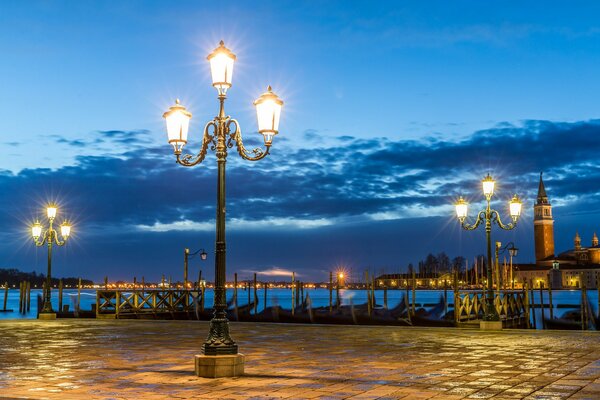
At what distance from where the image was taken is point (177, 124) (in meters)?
10.6

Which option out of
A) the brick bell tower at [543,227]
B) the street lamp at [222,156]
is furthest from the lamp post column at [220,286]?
the brick bell tower at [543,227]

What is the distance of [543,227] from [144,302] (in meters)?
140

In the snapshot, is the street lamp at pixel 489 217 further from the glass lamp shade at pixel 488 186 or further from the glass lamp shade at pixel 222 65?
the glass lamp shade at pixel 222 65

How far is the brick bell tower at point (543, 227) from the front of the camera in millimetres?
156750

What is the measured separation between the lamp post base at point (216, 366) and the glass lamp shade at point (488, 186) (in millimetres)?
11461

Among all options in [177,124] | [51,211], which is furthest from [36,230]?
[177,124]

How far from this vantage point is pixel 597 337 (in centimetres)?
1568

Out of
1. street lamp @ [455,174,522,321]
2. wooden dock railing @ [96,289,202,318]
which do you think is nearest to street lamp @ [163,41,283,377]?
street lamp @ [455,174,522,321]

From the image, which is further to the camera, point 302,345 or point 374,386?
point 302,345

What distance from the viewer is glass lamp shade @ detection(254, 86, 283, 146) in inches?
393

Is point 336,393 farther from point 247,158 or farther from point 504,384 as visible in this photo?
point 247,158

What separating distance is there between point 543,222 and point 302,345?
152m

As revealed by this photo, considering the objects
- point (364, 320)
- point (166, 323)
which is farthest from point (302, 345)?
point (364, 320)

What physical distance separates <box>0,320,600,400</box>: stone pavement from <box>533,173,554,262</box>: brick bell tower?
147m
